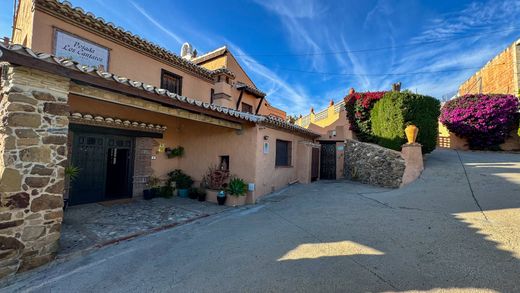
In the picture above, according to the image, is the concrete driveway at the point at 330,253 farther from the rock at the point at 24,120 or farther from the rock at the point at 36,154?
the rock at the point at 24,120

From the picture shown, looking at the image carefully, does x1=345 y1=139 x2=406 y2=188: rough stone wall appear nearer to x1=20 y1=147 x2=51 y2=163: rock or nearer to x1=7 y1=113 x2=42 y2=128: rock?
x1=20 y1=147 x2=51 y2=163: rock

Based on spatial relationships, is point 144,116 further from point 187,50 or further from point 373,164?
point 373,164

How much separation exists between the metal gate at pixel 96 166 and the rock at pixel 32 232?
4.67 meters

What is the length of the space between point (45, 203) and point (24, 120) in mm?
1373

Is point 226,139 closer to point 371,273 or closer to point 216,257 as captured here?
point 216,257

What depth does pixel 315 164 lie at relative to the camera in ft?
42.5

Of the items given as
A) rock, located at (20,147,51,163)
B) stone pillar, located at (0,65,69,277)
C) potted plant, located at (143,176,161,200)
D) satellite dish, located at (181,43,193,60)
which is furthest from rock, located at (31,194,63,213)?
satellite dish, located at (181,43,193,60)

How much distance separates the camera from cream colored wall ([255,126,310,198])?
8.79 meters

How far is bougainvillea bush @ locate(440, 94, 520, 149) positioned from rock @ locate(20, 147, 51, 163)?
19.8 meters

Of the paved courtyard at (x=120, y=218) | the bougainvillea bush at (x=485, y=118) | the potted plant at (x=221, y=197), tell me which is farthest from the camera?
the bougainvillea bush at (x=485, y=118)

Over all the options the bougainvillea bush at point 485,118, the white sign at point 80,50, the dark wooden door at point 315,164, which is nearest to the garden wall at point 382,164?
the dark wooden door at point 315,164

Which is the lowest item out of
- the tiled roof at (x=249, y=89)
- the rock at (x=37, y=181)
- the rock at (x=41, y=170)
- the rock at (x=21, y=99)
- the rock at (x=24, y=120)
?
the rock at (x=37, y=181)

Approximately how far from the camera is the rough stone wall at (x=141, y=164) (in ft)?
30.5

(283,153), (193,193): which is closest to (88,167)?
(193,193)
